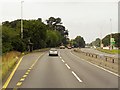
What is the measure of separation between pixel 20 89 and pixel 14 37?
52.5 m

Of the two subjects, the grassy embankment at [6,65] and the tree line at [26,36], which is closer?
the grassy embankment at [6,65]

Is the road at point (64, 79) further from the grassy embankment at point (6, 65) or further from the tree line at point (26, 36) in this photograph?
the tree line at point (26, 36)

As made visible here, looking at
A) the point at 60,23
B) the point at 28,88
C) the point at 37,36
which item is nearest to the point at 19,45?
the point at 37,36

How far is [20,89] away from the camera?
1328 cm

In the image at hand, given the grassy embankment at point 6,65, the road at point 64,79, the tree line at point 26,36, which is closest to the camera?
the road at point 64,79

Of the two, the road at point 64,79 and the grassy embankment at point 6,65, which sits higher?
the grassy embankment at point 6,65

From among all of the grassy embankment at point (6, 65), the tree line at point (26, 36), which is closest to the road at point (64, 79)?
the grassy embankment at point (6, 65)

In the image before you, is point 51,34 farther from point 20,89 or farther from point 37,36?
point 20,89

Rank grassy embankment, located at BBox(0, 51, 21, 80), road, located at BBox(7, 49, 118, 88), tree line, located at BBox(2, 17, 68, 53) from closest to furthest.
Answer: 1. road, located at BBox(7, 49, 118, 88)
2. grassy embankment, located at BBox(0, 51, 21, 80)
3. tree line, located at BBox(2, 17, 68, 53)

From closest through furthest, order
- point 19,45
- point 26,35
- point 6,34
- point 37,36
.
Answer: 1. point 6,34
2. point 19,45
3. point 26,35
4. point 37,36

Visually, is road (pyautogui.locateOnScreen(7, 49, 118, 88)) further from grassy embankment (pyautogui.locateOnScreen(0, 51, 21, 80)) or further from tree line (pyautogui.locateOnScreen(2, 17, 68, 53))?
tree line (pyautogui.locateOnScreen(2, 17, 68, 53))

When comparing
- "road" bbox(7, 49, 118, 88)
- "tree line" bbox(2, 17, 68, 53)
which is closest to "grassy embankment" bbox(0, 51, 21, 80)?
"road" bbox(7, 49, 118, 88)

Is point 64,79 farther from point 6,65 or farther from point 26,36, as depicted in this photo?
point 26,36

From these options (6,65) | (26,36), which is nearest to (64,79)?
(6,65)
